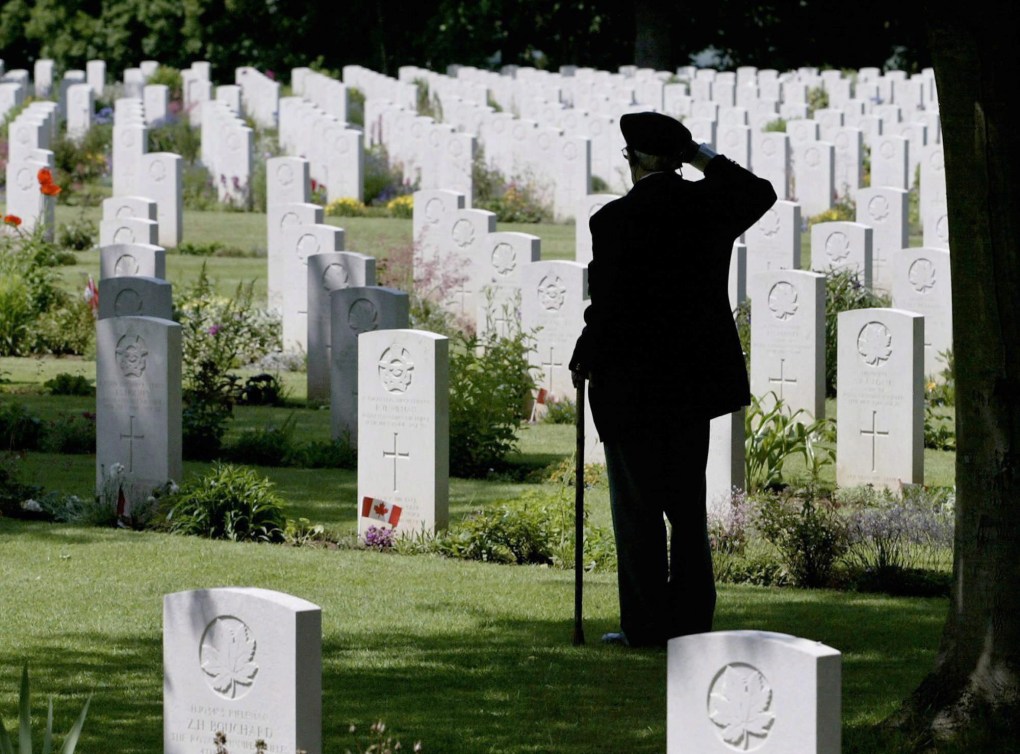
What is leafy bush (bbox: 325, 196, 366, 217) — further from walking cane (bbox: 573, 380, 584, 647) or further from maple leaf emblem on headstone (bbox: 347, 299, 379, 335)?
walking cane (bbox: 573, 380, 584, 647)

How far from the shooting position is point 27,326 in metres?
15.4

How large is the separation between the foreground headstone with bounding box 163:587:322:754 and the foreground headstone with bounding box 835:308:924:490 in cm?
651

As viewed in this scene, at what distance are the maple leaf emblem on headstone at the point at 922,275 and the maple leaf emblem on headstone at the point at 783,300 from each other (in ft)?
6.66

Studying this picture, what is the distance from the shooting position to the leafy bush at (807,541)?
8.24 m

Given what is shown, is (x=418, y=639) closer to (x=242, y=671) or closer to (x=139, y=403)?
(x=242, y=671)

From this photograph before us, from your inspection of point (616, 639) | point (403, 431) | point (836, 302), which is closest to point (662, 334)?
point (616, 639)

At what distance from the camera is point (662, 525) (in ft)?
21.6

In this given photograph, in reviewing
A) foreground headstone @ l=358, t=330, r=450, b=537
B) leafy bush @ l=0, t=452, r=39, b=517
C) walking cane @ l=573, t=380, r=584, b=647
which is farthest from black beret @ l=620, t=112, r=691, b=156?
leafy bush @ l=0, t=452, r=39, b=517

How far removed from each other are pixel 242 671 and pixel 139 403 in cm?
526

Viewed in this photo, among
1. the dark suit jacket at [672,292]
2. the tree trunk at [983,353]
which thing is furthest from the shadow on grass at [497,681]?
the dark suit jacket at [672,292]

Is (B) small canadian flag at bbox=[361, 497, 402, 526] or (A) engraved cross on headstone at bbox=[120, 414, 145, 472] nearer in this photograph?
(B) small canadian flag at bbox=[361, 497, 402, 526]

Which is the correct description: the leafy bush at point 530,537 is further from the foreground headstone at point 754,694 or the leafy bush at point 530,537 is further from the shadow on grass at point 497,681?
the foreground headstone at point 754,694

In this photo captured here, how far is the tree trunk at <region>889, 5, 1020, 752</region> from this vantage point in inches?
213

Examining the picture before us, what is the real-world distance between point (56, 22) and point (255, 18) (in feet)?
14.5
